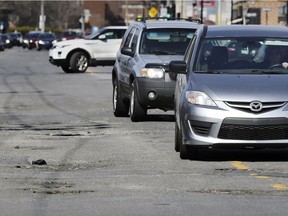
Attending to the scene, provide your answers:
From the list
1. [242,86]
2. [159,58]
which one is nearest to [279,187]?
[242,86]

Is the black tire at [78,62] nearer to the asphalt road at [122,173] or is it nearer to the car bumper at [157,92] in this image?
the asphalt road at [122,173]

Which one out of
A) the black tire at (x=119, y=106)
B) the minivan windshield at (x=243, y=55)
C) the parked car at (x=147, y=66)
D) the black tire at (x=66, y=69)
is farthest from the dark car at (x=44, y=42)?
the minivan windshield at (x=243, y=55)

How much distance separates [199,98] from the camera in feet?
37.9

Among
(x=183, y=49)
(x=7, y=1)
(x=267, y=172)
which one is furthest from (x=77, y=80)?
(x=7, y=1)

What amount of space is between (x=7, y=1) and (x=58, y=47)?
92452 mm

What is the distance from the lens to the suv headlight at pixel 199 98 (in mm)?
11430

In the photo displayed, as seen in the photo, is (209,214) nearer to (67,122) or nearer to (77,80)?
(67,122)

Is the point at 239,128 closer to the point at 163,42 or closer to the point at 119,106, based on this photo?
the point at 163,42

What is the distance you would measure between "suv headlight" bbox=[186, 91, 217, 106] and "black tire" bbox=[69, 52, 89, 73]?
83.8 feet

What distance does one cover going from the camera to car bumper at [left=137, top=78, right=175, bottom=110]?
1656 cm

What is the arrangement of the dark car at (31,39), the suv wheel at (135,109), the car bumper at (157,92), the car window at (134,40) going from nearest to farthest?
the car bumper at (157,92) < the suv wheel at (135,109) < the car window at (134,40) < the dark car at (31,39)

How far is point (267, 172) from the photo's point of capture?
1066 centimetres

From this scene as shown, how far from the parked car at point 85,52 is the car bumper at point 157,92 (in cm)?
2019

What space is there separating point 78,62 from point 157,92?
2086 centimetres
